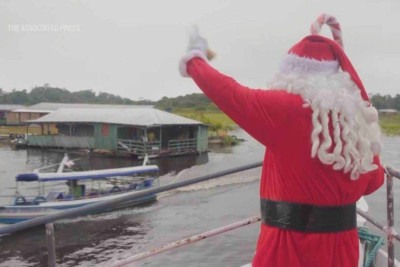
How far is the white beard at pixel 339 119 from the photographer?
4.55 feet

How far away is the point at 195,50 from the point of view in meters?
1.48

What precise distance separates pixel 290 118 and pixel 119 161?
2507 centimetres

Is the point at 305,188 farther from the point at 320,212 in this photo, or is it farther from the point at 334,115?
the point at 334,115

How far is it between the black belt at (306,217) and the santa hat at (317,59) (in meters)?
0.42

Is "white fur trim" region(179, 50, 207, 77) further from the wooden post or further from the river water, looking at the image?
the river water

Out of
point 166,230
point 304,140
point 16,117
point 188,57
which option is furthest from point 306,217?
point 16,117

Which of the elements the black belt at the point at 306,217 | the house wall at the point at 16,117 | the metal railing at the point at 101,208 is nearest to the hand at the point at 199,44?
the black belt at the point at 306,217

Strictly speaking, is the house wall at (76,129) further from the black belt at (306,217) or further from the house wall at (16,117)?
the black belt at (306,217)

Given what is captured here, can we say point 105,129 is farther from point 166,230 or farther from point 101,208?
point 101,208

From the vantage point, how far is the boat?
13.9m

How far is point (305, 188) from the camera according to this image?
143cm

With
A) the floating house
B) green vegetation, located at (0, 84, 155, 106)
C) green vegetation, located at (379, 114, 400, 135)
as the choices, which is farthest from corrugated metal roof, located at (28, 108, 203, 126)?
green vegetation, located at (0, 84, 155, 106)

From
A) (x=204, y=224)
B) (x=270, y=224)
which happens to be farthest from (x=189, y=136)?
(x=270, y=224)

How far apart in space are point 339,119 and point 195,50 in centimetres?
52
